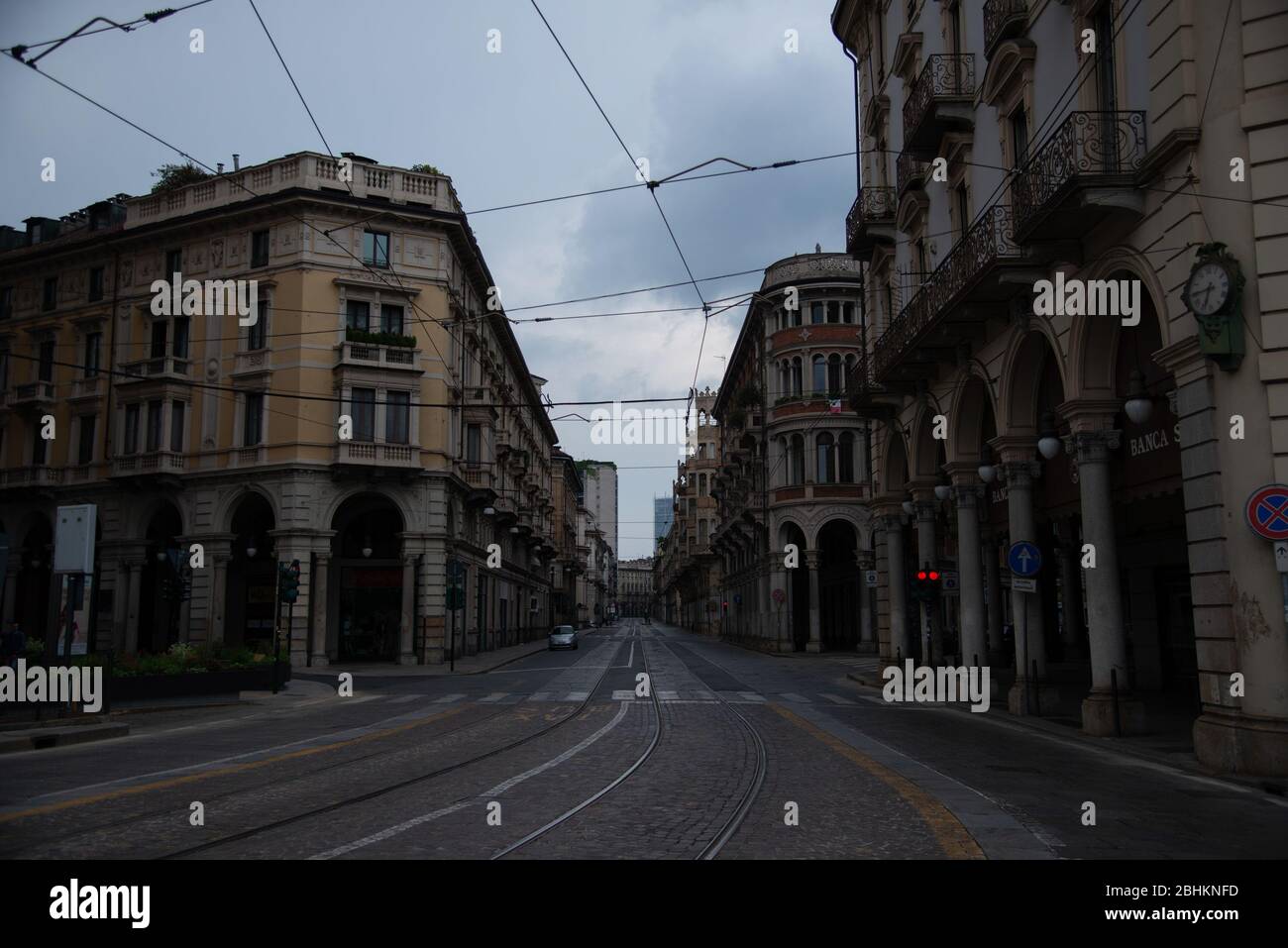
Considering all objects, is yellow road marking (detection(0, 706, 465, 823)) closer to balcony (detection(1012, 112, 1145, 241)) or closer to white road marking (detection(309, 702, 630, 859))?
white road marking (detection(309, 702, 630, 859))

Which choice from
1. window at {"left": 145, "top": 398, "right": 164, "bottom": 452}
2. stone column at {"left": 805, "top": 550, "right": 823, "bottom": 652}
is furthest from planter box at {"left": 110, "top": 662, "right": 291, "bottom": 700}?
stone column at {"left": 805, "top": 550, "right": 823, "bottom": 652}

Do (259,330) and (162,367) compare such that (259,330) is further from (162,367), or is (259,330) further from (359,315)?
(162,367)

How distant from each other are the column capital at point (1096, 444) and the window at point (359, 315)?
2877cm

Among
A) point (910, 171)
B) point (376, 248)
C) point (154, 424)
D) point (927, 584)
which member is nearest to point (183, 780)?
point (927, 584)

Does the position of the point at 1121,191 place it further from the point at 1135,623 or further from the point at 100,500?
the point at 100,500

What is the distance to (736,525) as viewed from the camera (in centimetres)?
6494

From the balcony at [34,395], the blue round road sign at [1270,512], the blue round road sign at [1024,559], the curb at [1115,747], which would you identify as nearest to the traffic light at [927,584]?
the curb at [1115,747]

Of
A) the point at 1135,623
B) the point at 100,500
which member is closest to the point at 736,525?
the point at 100,500

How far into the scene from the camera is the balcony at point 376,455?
37.2m

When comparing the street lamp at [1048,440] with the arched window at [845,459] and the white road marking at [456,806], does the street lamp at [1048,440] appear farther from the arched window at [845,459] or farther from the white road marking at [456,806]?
the arched window at [845,459]

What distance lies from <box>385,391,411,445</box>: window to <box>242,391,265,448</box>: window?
4.85m

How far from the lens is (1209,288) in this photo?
1183 centimetres

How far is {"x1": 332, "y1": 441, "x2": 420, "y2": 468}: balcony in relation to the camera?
3716 centimetres

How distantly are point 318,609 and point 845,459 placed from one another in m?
25.5
